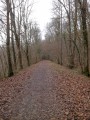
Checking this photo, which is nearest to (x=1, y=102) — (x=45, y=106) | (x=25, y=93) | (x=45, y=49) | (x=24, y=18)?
(x=25, y=93)

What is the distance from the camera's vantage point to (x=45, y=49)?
7675cm

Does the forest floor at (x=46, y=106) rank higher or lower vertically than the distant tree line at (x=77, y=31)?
lower

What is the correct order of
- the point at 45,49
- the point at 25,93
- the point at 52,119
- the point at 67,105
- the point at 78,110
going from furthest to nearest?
the point at 45,49 < the point at 25,93 < the point at 67,105 < the point at 78,110 < the point at 52,119

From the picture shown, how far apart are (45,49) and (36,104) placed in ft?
223

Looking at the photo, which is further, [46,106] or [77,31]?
[77,31]

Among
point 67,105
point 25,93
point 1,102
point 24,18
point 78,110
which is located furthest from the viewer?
point 24,18

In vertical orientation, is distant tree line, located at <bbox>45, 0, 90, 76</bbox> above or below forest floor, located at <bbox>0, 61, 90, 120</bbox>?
above

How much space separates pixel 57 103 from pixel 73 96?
60.4 inches

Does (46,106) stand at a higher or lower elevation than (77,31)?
lower

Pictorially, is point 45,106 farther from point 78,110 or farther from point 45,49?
point 45,49

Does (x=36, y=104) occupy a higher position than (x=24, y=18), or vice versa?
(x=24, y=18)

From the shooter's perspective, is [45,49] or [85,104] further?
[45,49]

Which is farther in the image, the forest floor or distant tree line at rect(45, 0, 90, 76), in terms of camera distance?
distant tree line at rect(45, 0, 90, 76)

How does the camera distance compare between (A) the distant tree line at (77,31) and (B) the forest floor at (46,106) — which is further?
(A) the distant tree line at (77,31)
